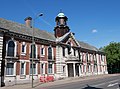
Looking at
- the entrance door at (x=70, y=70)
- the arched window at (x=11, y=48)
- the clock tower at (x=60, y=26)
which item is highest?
the clock tower at (x=60, y=26)

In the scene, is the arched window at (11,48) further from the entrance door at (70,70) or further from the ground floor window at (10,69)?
the entrance door at (70,70)

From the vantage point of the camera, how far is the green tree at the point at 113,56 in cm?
5829

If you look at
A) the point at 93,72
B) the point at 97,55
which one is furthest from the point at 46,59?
the point at 97,55

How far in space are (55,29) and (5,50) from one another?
53.3 ft

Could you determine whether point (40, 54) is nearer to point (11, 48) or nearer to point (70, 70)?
point (11, 48)

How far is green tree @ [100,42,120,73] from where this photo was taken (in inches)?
2295

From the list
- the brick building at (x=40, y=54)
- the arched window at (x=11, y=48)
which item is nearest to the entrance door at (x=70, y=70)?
the brick building at (x=40, y=54)

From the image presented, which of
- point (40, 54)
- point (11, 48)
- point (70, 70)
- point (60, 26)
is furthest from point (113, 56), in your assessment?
point (11, 48)

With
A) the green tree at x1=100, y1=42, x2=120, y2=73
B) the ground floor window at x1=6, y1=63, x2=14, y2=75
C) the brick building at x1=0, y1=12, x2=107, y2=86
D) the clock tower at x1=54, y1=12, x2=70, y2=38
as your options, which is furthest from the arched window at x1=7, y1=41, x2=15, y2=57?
the green tree at x1=100, y1=42, x2=120, y2=73

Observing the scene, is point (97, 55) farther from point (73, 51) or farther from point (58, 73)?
point (58, 73)

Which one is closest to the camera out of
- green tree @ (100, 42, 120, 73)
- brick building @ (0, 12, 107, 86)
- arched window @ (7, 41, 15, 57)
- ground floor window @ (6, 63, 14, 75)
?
ground floor window @ (6, 63, 14, 75)

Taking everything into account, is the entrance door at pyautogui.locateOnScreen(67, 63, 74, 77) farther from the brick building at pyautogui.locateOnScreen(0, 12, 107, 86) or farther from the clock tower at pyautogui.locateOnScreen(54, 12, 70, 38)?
the clock tower at pyautogui.locateOnScreen(54, 12, 70, 38)

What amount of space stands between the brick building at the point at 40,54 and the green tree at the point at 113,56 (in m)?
13.4

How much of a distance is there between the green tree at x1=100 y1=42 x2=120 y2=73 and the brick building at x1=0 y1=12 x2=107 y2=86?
13398mm
